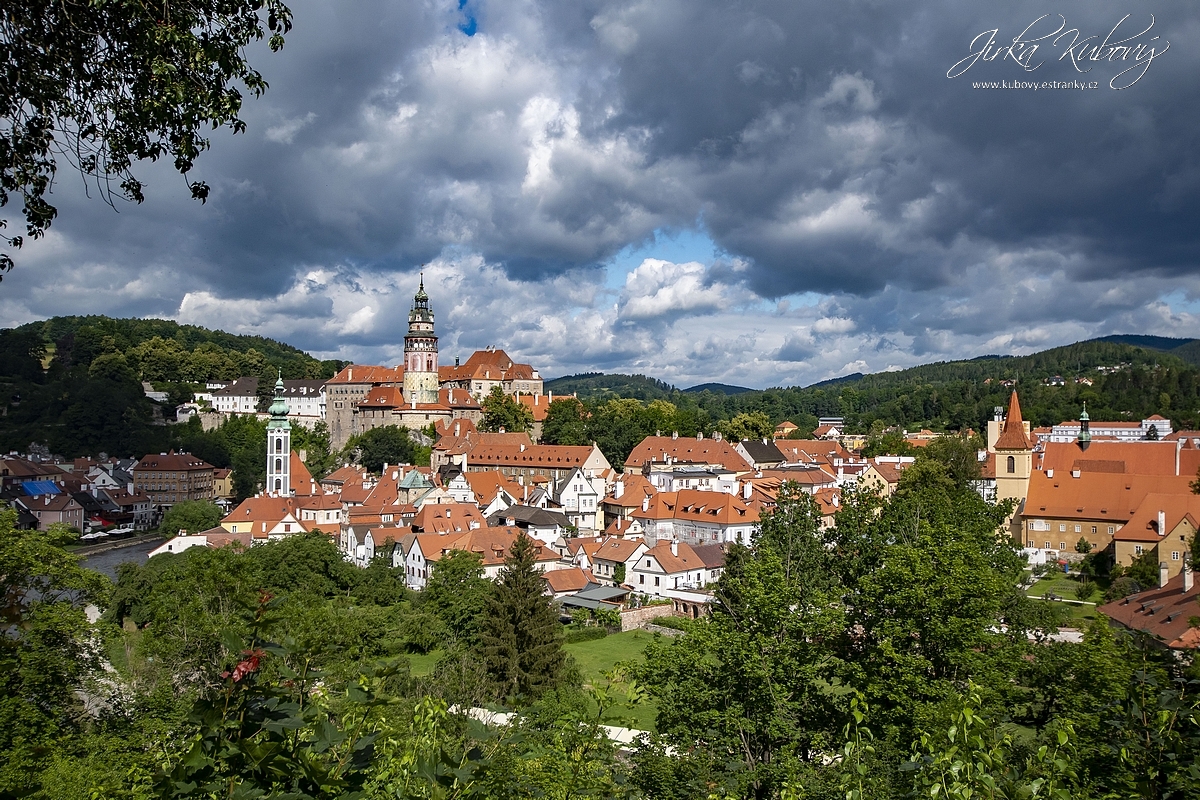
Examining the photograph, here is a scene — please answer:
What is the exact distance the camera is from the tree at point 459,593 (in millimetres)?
30719

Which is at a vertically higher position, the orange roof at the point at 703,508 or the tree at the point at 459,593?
the orange roof at the point at 703,508

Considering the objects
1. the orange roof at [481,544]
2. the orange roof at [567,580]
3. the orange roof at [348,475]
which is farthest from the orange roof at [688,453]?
the orange roof at [567,580]

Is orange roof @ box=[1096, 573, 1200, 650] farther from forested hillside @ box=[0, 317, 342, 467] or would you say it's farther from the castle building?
forested hillside @ box=[0, 317, 342, 467]

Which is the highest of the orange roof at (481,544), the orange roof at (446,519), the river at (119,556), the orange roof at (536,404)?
the orange roof at (536,404)

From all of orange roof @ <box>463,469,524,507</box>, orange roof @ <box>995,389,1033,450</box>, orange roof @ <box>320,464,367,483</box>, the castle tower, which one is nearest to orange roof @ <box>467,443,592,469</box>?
orange roof @ <box>463,469,524,507</box>

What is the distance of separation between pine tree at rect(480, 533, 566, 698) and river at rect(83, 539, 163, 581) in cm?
3309

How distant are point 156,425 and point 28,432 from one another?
39.3ft

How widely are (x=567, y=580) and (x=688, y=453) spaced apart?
29390 millimetres

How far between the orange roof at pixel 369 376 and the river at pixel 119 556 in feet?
103

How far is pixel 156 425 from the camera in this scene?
92.6 m

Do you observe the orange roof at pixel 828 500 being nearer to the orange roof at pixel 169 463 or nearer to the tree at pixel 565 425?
the tree at pixel 565 425

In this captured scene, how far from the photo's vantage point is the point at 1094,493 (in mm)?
42875

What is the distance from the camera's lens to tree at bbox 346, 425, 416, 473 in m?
74.6

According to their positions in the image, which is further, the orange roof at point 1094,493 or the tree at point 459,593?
the orange roof at point 1094,493
